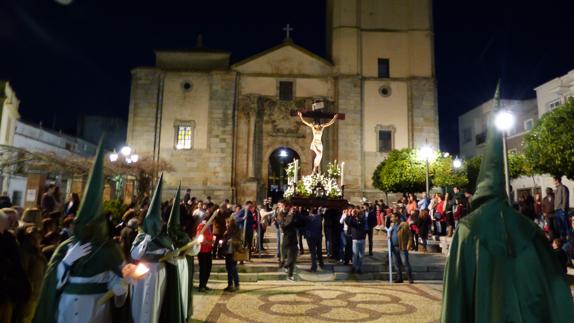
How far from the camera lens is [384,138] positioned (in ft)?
86.5

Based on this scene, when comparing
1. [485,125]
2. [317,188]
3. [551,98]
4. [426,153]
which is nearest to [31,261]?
[317,188]

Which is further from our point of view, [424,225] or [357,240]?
[424,225]

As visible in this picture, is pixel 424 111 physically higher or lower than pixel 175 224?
higher

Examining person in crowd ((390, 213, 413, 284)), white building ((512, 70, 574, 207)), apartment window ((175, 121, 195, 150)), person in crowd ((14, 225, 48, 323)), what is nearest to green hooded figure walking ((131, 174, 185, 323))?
person in crowd ((14, 225, 48, 323))

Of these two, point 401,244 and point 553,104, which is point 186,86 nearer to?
point 401,244

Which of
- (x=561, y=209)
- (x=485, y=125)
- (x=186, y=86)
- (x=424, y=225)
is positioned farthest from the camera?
(x=485, y=125)

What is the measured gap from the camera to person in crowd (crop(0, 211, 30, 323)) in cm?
388

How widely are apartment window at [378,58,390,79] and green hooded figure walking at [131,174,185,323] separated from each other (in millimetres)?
24214

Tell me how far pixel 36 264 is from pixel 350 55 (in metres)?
24.5

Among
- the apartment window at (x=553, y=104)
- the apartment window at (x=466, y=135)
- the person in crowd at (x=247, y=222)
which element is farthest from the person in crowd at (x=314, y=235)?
the apartment window at (x=466, y=135)

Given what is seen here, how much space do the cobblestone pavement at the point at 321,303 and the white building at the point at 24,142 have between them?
41.7ft

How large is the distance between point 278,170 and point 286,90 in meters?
5.37

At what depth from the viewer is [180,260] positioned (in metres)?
5.77

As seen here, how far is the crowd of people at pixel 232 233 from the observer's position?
14.3 feet
